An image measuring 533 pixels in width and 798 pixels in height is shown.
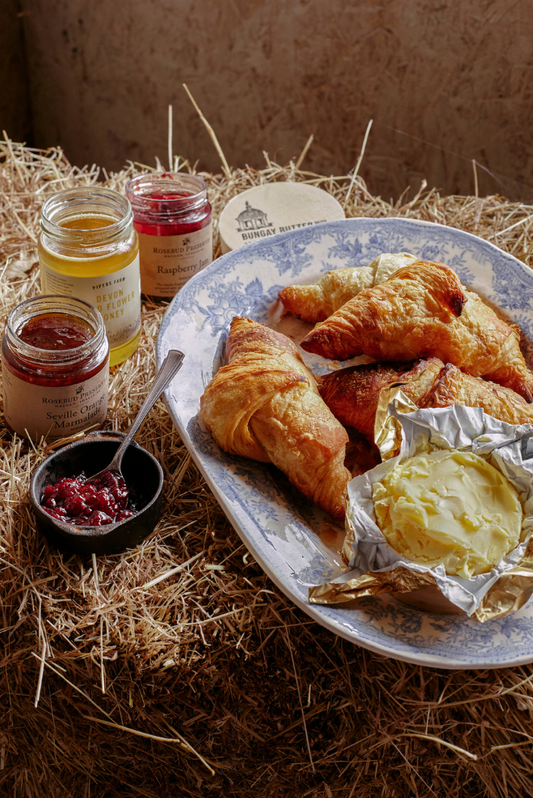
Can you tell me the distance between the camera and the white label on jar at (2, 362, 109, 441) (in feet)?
5.97

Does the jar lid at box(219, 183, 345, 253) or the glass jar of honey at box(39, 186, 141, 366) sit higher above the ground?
the glass jar of honey at box(39, 186, 141, 366)

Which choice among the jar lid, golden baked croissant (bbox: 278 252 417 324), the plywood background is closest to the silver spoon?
golden baked croissant (bbox: 278 252 417 324)

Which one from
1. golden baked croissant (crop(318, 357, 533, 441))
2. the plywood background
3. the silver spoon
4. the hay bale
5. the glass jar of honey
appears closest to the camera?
the hay bale

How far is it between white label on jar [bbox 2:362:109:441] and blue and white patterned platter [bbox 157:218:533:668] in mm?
206

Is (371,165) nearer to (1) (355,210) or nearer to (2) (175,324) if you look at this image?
(1) (355,210)

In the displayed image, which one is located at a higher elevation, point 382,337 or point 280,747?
point 382,337

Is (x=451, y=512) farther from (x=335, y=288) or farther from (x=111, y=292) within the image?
(x=111, y=292)

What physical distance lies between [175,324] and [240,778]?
1.23m

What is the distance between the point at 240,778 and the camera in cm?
169

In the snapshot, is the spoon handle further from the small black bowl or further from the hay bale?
the hay bale

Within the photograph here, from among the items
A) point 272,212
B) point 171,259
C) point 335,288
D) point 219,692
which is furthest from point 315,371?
point 219,692

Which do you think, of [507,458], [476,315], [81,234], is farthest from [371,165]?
[507,458]

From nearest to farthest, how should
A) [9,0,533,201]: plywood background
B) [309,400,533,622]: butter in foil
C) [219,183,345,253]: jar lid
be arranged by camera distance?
[309,400,533,622]: butter in foil, [219,183,345,253]: jar lid, [9,0,533,201]: plywood background

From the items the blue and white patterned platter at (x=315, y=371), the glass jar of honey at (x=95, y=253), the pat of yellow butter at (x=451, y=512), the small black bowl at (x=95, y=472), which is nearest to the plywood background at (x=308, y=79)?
the blue and white patterned platter at (x=315, y=371)
